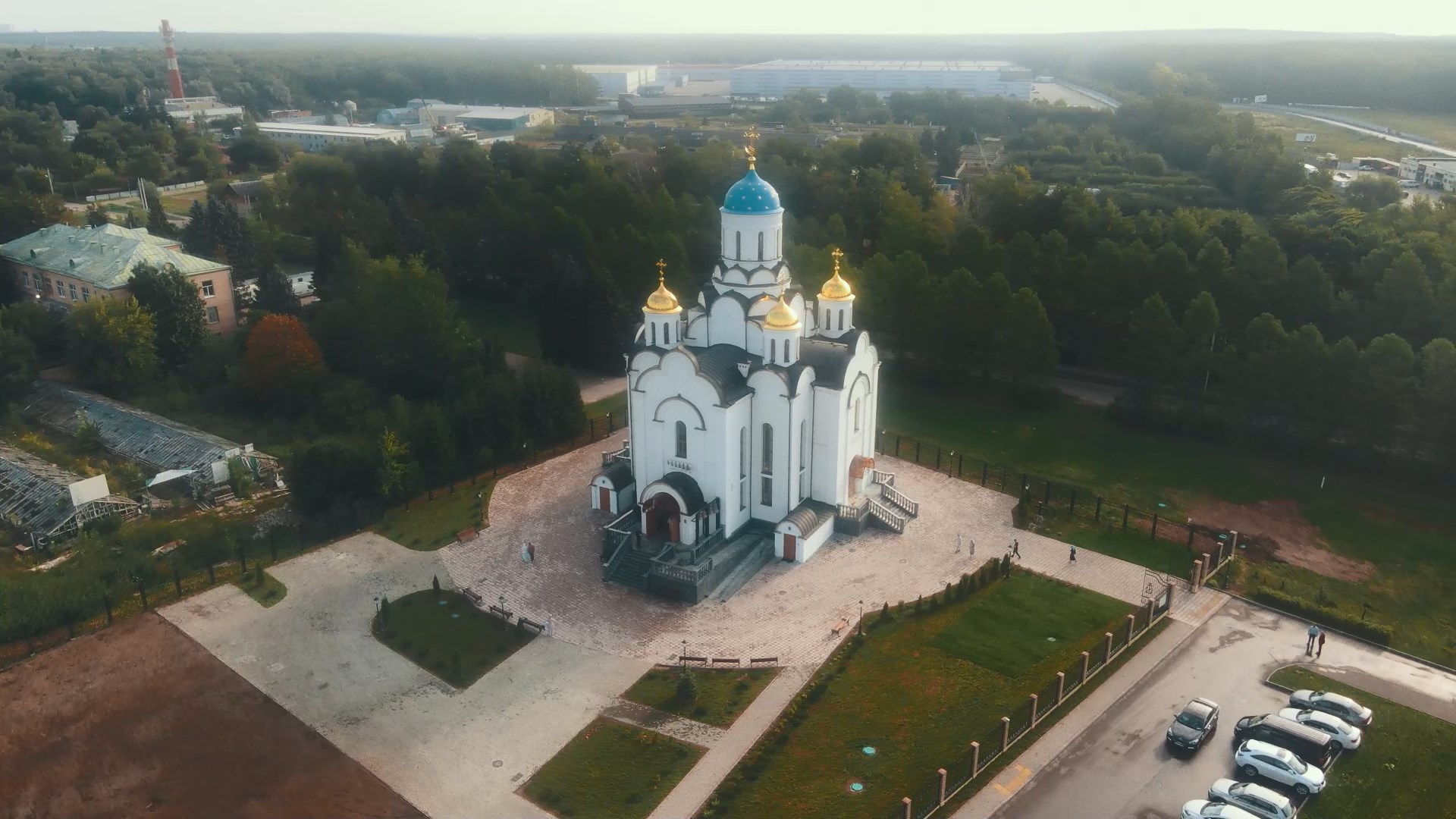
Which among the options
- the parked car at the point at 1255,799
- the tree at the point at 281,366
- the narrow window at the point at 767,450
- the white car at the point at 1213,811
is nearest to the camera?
the white car at the point at 1213,811

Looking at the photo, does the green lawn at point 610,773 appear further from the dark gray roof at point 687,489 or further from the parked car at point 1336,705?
the parked car at point 1336,705

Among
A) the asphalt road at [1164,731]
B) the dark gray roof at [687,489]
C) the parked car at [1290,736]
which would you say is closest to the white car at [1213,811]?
the asphalt road at [1164,731]

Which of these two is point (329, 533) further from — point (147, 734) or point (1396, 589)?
point (1396, 589)

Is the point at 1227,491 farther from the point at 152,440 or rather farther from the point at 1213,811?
the point at 152,440

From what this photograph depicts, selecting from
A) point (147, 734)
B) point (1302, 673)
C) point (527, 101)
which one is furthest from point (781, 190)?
point (527, 101)

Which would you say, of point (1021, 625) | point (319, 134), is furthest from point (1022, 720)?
point (319, 134)

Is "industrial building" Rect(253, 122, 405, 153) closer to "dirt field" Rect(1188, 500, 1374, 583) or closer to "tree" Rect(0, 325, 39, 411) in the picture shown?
"tree" Rect(0, 325, 39, 411)
